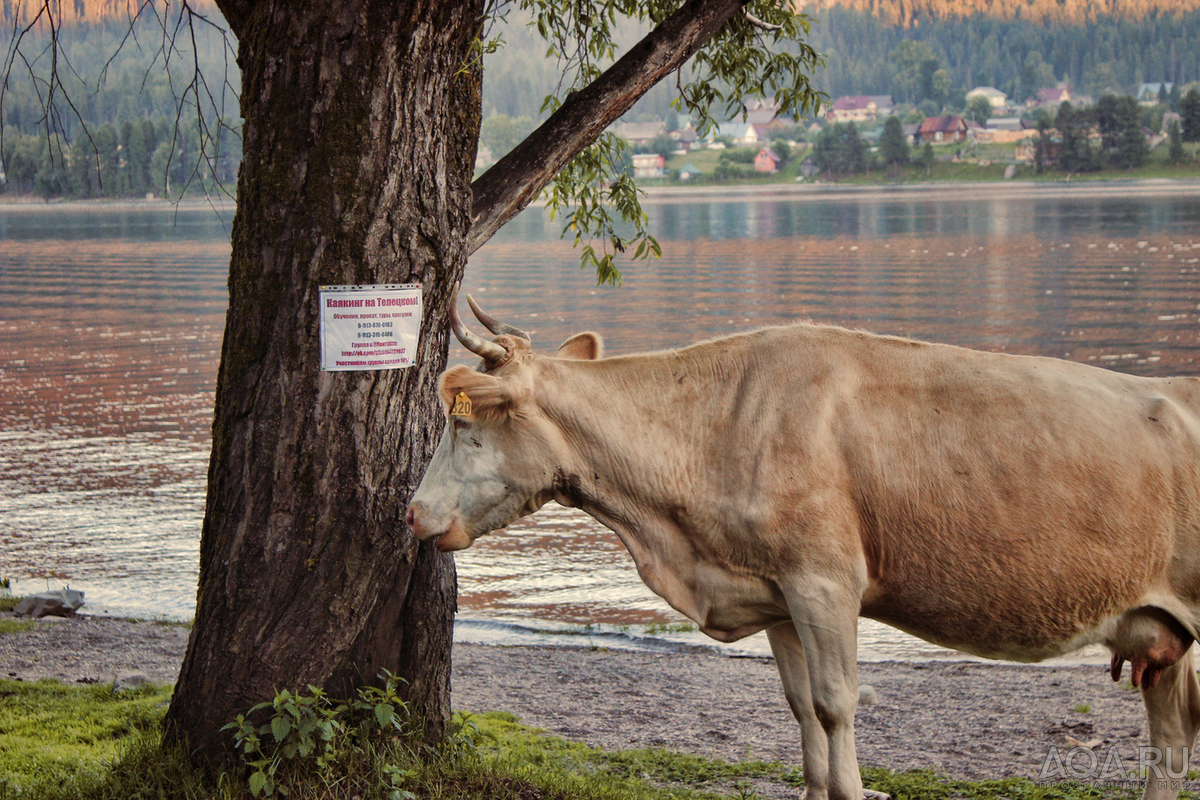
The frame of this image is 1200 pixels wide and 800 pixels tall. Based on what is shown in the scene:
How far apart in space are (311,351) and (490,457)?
108 centimetres

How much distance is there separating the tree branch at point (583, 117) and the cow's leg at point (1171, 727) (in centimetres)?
396

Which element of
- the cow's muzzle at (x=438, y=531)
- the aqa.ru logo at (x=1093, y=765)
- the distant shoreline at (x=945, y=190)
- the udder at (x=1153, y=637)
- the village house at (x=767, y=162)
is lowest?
the aqa.ru logo at (x=1093, y=765)

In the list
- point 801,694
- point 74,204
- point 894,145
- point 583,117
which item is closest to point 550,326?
point 583,117

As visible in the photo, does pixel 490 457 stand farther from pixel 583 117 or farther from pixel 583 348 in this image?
pixel 583 117

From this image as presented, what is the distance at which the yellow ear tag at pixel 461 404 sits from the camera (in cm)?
497

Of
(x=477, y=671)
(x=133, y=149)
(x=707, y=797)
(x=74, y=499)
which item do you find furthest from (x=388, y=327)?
(x=133, y=149)

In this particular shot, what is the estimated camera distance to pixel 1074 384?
16.7ft

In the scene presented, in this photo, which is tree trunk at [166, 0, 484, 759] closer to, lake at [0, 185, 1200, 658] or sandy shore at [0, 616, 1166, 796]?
sandy shore at [0, 616, 1166, 796]

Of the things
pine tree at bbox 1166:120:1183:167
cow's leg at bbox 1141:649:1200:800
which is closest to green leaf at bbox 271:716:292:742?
cow's leg at bbox 1141:649:1200:800

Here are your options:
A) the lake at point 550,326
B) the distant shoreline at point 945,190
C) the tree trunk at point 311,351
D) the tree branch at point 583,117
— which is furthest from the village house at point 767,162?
the tree trunk at point 311,351

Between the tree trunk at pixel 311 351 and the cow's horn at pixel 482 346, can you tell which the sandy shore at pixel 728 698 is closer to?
the tree trunk at pixel 311 351

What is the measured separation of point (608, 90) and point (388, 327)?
1.81 m

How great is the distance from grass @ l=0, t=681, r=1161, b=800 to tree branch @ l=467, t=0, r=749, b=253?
2.64 metres

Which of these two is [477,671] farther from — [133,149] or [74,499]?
[133,149]
